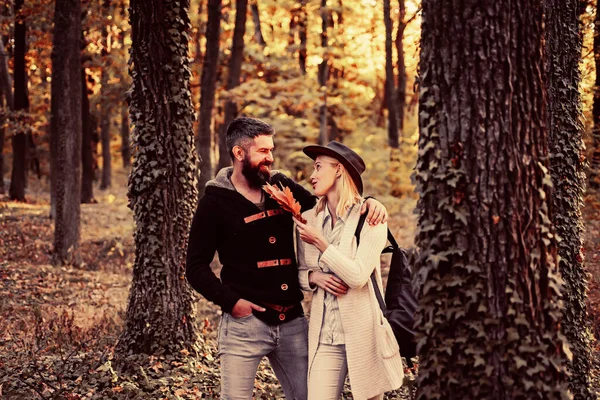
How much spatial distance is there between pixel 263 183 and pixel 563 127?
12.2 feet

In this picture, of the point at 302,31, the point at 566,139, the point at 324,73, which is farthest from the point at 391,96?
the point at 566,139

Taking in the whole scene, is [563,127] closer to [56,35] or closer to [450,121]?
[450,121]

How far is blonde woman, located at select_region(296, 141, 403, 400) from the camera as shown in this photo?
3.96 m

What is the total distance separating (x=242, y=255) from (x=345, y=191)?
847 millimetres

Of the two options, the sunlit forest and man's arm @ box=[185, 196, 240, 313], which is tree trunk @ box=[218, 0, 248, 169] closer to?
the sunlit forest

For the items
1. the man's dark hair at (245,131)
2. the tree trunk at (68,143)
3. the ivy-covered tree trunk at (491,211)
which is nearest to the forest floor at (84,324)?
the tree trunk at (68,143)

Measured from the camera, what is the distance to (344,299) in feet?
13.2

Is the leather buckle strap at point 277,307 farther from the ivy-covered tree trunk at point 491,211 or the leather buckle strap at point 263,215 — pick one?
the ivy-covered tree trunk at point 491,211

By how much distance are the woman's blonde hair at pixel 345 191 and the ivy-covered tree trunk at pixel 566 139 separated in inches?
120

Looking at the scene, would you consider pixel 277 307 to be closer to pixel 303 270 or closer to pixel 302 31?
pixel 303 270

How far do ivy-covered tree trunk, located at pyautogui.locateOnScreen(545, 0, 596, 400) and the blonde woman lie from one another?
311 centimetres

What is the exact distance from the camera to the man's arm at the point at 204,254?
4.08m

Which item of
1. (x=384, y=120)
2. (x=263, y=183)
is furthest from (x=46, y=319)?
(x=384, y=120)

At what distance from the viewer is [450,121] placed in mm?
3197
